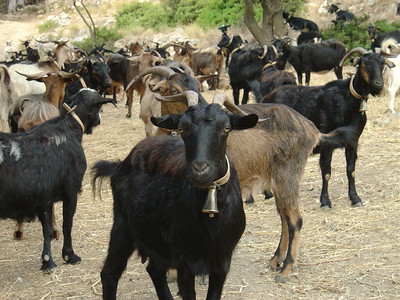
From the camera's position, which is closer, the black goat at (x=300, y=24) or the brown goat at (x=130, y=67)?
the brown goat at (x=130, y=67)

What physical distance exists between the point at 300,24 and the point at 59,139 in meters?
27.2

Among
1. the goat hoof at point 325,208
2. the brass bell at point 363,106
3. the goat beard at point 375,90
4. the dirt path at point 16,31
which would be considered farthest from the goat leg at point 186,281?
the dirt path at point 16,31

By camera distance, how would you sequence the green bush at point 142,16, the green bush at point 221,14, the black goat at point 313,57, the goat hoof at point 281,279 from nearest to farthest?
the goat hoof at point 281,279
the black goat at point 313,57
the green bush at point 221,14
the green bush at point 142,16

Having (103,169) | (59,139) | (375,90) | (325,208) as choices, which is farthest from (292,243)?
(375,90)

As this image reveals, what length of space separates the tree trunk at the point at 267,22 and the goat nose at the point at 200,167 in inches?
876

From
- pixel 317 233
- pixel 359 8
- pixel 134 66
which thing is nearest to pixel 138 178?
pixel 317 233

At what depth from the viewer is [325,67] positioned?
20188 millimetres

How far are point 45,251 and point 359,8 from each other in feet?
113

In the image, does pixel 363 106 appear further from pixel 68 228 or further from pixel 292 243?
pixel 68 228

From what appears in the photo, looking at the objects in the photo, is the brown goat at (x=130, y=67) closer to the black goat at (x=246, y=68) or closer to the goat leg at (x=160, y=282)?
the black goat at (x=246, y=68)

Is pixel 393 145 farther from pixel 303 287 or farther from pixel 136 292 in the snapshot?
pixel 136 292

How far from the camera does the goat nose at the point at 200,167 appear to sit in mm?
3555

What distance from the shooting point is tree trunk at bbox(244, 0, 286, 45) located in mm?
25969

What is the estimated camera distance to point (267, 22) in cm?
2675
